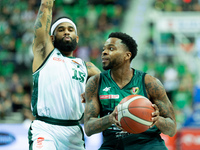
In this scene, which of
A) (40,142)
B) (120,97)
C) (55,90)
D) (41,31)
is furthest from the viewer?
(41,31)

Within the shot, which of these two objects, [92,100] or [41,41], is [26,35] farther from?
[92,100]

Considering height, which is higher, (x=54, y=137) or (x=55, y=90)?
(x=55, y=90)

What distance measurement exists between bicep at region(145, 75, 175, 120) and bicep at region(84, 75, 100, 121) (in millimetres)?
704

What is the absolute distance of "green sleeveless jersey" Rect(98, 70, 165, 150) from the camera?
4598mm

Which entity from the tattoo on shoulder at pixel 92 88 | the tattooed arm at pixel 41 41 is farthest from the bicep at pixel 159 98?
the tattooed arm at pixel 41 41

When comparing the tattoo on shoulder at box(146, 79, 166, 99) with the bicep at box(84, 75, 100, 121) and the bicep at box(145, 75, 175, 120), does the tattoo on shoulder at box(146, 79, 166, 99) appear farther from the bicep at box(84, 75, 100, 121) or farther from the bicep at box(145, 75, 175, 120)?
the bicep at box(84, 75, 100, 121)

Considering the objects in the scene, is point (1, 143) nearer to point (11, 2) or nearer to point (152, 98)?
point (152, 98)

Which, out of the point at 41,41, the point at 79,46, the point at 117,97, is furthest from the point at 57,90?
the point at 79,46

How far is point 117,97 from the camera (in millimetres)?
4629

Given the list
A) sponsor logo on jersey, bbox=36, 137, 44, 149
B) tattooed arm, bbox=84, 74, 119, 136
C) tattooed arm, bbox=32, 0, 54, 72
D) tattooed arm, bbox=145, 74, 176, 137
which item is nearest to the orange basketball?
tattooed arm, bbox=84, 74, 119, 136

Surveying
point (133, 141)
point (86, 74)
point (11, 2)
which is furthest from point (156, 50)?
point (133, 141)

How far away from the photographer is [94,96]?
15.7 feet

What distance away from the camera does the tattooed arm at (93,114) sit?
14.3ft

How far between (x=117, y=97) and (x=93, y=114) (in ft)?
1.29
